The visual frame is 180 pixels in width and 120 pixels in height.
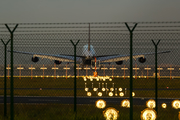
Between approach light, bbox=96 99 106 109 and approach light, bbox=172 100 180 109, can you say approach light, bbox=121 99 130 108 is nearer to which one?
approach light, bbox=96 99 106 109

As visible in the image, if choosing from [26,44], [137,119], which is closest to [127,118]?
[137,119]

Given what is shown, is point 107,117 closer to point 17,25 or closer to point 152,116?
point 152,116

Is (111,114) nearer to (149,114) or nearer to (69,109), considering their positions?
(149,114)

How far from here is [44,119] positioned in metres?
10.4

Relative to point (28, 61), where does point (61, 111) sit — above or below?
below

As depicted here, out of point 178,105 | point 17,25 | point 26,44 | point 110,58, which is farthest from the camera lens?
point 110,58

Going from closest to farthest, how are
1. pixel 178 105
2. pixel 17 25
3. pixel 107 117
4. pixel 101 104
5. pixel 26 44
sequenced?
pixel 17 25 → pixel 107 117 → pixel 26 44 → pixel 101 104 → pixel 178 105

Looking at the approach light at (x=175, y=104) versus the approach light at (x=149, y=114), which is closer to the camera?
the approach light at (x=149, y=114)

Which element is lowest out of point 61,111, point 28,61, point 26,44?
point 61,111

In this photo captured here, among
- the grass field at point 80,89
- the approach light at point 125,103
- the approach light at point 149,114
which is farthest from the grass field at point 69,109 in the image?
the approach light at point 149,114

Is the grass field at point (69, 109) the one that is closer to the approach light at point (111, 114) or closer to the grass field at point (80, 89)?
the grass field at point (80, 89)

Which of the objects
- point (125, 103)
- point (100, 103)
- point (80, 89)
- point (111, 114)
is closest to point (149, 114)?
point (111, 114)

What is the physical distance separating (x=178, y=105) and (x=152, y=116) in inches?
161

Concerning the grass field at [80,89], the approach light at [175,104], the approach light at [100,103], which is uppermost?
the approach light at [100,103]
